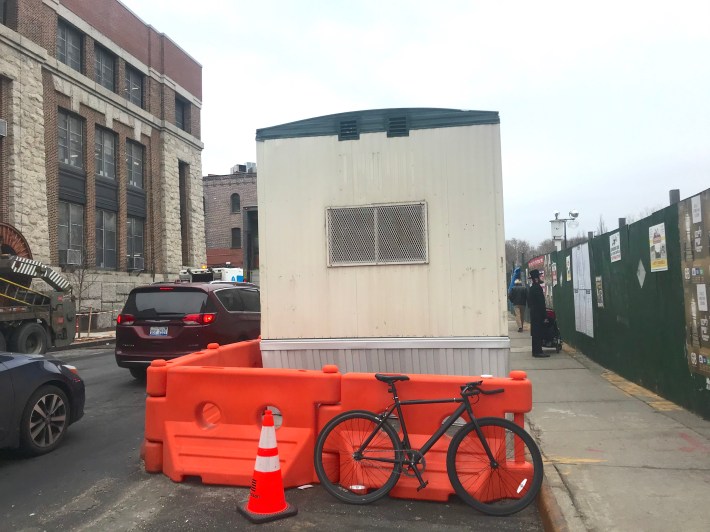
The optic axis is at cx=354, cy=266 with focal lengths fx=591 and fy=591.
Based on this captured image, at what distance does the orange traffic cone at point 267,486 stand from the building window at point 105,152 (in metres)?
25.1

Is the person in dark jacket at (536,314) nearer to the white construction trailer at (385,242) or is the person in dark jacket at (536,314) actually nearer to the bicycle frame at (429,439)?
the white construction trailer at (385,242)

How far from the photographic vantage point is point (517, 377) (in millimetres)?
4527

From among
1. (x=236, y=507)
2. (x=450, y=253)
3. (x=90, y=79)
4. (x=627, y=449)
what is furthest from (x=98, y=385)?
(x=90, y=79)

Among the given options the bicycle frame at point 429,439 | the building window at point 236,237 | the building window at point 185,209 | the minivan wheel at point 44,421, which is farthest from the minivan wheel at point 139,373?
the building window at point 236,237

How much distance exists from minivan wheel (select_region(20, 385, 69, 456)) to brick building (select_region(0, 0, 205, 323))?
17.6 m

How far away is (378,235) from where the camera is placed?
5.39 m

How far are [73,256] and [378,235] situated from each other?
2166 cm

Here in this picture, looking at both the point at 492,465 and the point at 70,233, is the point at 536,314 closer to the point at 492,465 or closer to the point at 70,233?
the point at 492,465

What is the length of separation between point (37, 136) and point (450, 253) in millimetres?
21737

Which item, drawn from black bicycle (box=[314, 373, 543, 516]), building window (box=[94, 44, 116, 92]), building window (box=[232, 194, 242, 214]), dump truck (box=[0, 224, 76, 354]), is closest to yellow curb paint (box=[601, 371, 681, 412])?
black bicycle (box=[314, 373, 543, 516])

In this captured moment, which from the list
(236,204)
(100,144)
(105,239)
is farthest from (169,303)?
(236,204)

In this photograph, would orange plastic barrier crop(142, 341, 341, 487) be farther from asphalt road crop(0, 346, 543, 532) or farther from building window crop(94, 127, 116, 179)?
building window crop(94, 127, 116, 179)

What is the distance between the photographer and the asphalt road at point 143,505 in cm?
404

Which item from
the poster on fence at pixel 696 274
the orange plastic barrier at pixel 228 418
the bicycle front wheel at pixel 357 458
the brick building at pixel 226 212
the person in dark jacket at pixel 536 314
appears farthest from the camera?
the brick building at pixel 226 212
